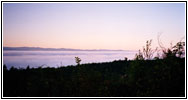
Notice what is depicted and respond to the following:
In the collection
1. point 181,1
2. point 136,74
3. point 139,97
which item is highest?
point 181,1

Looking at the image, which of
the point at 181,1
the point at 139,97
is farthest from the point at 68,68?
the point at 181,1

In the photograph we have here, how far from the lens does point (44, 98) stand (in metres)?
6.88

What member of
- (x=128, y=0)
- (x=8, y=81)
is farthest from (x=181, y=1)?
(x=8, y=81)

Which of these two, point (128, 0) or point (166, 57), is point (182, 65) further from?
point (128, 0)

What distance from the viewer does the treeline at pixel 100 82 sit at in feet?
23.6

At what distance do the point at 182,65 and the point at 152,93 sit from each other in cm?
126

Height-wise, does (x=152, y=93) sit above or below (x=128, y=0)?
below

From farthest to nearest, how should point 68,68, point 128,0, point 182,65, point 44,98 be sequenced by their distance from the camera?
point 68,68 → point 182,65 → point 128,0 → point 44,98

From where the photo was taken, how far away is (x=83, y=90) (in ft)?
23.6

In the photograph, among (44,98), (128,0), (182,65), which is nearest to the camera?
(44,98)

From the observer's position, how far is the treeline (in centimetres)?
719

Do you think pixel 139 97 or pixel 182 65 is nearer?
pixel 139 97

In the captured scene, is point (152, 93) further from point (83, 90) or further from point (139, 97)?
point (83, 90)

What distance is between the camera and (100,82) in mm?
7340
